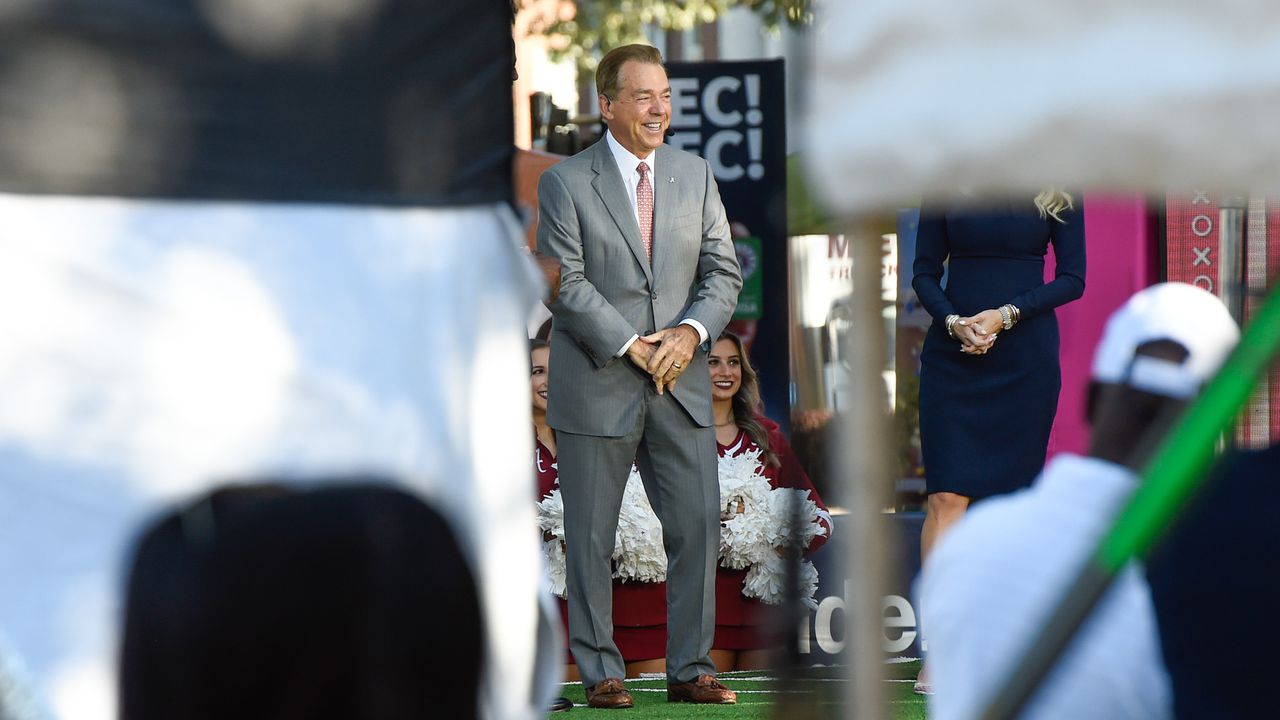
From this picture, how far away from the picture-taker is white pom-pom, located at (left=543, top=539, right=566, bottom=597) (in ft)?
20.1

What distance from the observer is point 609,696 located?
5242 millimetres

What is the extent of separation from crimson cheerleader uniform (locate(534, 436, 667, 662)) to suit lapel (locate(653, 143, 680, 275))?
1.06 meters

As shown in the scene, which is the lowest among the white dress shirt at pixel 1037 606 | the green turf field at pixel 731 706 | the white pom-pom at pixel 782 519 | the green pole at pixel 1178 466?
the green turf field at pixel 731 706

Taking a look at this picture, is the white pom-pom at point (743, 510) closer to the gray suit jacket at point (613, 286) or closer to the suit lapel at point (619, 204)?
the gray suit jacket at point (613, 286)

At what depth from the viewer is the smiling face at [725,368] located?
6309 millimetres

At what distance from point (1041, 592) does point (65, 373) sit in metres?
1.51

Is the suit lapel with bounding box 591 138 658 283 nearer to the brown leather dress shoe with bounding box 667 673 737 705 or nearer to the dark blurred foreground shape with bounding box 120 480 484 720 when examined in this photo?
the brown leather dress shoe with bounding box 667 673 737 705

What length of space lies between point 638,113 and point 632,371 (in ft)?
2.53

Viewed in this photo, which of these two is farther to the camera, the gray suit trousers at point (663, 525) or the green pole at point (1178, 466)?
the gray suit trousers at point (663, 525)

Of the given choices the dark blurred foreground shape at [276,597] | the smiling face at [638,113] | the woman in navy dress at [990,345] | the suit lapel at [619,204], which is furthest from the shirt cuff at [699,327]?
the dark blurred foreground shape at [276,597]

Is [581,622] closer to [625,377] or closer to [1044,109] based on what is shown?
[625,377]

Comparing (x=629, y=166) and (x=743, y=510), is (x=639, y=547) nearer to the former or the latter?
(x=743, y=510)

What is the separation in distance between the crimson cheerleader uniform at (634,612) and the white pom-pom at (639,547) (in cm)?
4

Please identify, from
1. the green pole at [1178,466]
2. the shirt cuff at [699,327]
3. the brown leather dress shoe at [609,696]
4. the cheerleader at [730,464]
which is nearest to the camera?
the green pole at [1178,466]
